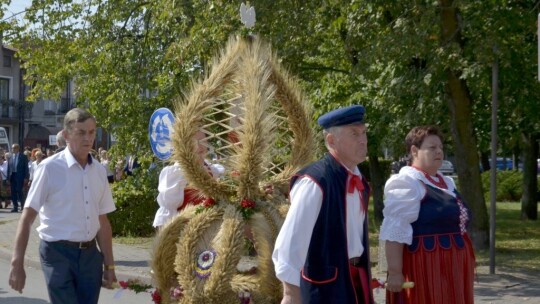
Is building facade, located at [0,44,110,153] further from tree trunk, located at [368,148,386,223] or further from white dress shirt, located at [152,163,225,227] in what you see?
white dress shirt, located at [152,163,225,227]

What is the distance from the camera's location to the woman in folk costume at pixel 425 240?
571cm

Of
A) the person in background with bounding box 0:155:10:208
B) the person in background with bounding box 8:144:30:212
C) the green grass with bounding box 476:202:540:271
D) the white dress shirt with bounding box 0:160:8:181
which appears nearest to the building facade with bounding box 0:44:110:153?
the person in background with bounding box 0:155:10:208

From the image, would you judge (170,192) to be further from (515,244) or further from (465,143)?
(515,244)

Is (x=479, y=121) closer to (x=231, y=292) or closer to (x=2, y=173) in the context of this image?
(x=231, y=292)

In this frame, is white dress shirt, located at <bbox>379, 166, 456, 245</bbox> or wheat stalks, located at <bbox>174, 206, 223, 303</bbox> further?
wheat stalks, located at <bbox>174, 206, 223, 303</bbox>

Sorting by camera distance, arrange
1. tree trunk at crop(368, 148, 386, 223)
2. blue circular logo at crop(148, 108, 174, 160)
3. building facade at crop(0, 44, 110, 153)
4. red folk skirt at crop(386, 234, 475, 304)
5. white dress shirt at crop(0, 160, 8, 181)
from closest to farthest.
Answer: red folk skirt at crop(386, 234, 475, 304) < blue circular logo at crop(148, 108, 174, 160) < tree trunk at crop(368, 148, 386, 223) < white dress shirt at crop(0, 160, 8, 181) < building facade at crop(0, 44, 110, 153)

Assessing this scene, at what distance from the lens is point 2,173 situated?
26.8 metres

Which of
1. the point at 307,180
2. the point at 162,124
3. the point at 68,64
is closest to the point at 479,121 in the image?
the point at 162,124

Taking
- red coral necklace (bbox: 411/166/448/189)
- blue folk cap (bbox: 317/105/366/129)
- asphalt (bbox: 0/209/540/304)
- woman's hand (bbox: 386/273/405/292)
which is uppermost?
blue folk cap (bbox: 317/105/366/129)

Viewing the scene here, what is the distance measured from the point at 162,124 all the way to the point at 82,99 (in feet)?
23.0

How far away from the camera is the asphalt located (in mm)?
10422

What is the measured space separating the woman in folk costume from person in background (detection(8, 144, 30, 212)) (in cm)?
2138

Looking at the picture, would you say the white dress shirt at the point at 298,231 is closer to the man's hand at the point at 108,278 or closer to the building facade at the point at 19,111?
the man's hand at the point at 108,278

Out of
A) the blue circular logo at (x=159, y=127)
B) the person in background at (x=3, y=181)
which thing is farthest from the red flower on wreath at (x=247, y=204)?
the person in background at (x=3, y=181)
